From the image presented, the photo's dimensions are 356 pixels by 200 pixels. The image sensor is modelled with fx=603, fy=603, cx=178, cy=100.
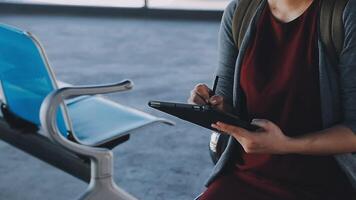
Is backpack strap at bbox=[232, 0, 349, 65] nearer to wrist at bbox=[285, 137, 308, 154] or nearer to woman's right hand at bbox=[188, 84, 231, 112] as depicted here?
wrist at bbox=[285, 137, 308, 154]

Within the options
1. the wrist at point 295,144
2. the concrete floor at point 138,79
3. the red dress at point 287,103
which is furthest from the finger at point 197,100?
the concrete floor at point 138,79

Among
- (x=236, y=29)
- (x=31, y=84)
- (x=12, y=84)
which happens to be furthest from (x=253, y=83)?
(x=12, y=84)

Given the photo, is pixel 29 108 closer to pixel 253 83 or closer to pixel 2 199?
pixel 2 199

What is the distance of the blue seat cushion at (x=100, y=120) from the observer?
222cm

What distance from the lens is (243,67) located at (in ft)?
4.90

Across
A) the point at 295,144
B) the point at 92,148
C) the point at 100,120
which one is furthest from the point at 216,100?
the point at 100,120

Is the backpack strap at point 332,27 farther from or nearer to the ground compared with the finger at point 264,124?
farther from the ground

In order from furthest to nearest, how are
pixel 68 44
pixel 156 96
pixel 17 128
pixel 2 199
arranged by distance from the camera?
pixel 68 44, pixel 156 96, pixel 2 199, pixel 17 128

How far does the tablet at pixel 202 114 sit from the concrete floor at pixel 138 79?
1052 mm

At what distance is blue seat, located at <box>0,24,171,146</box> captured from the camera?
2.08 m

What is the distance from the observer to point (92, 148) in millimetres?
2082

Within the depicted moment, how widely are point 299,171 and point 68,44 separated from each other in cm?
407

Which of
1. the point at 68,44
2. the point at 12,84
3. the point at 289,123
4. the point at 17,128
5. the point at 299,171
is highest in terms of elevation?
the point at 289,123

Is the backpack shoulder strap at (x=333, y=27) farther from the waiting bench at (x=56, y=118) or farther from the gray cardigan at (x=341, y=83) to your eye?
the waiting bench at (x=56, y=118)
